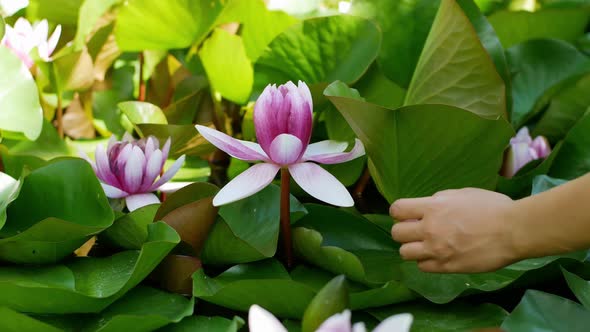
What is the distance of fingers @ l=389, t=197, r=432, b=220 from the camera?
587 millimetres

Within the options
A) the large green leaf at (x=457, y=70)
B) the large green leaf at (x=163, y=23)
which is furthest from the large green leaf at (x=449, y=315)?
the large green leaf at (x=163, y=23)

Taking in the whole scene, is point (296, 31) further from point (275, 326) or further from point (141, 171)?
point (275, 326)

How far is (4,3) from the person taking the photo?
Answer: 1.03m

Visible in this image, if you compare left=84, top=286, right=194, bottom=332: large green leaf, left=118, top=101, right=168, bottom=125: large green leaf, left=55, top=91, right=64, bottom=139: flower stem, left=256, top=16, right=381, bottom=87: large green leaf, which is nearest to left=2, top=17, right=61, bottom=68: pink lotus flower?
left=55, top=91, right=64, bottom=139: flower stem

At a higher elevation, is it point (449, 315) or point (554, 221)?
point (554, 221)

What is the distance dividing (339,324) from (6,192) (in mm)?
426

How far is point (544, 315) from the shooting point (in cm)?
Result: 60

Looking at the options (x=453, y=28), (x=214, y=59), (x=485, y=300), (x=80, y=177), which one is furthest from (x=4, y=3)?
(x=485, y=300)

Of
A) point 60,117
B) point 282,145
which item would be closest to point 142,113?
point 60,117

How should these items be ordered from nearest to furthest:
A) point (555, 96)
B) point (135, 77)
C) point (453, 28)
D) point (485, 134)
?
point (485, 134) < point (453, 28) < point (555, 96) < point (135, 77)

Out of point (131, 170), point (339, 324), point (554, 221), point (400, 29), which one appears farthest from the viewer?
point (400, 29)

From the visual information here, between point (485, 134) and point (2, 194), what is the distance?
1.46 feet

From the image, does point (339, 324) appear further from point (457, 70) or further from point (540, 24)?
point (540, 24)

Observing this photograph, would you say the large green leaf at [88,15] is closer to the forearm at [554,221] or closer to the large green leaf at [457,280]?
the large green leaf at [457,280]
